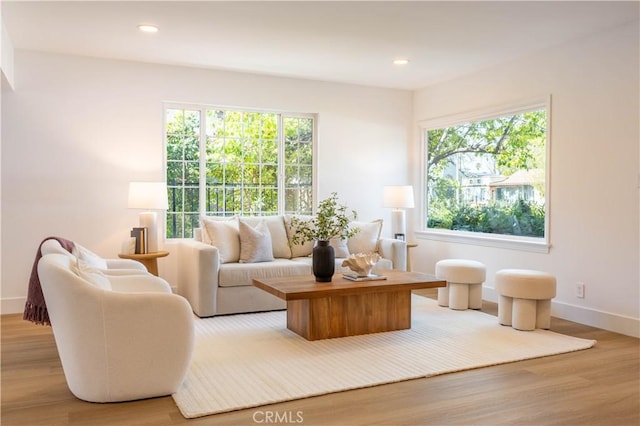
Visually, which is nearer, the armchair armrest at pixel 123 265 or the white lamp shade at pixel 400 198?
the armchair armrest at pixel 123 265

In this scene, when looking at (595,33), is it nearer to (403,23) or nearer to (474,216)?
(403,23)

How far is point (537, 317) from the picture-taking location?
4219mm

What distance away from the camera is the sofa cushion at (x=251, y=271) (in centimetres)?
466

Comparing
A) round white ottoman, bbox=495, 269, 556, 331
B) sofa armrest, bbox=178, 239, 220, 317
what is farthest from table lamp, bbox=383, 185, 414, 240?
sofa armrest, bbox=178, 239, 220, 317

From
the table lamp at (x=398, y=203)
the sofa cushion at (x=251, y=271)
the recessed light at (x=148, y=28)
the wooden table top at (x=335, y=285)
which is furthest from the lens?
the table lamp at (x=398, y=203)

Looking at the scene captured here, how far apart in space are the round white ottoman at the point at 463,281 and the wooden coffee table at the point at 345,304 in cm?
68

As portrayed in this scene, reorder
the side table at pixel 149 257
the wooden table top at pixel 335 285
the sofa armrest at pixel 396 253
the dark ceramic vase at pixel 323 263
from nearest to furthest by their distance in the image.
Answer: the wooden table top at pixel 335 285 < the dark ceramic vase at pixel 323 263 < the side table at pixel 149 257 < the sofa armrest at pixel 396 253

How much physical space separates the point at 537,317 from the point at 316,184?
9.74ft

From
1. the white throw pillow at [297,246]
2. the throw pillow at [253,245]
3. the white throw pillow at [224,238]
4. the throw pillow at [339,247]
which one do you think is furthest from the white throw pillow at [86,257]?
the throw pillow at [339,247]

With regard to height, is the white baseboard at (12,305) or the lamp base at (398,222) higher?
the lamp base at (398,222)

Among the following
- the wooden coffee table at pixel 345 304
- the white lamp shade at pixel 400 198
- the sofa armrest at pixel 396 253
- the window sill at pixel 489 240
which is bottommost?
the wooden coffee table at pixel 345 304

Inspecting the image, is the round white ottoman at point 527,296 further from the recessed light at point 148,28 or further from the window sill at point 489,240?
the recessed light at point 148,28

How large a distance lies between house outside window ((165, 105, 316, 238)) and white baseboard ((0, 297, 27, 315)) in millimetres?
1482

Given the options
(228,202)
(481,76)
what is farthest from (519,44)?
(228,202)
